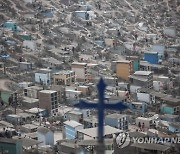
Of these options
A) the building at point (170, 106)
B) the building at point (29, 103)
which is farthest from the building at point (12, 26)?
the building at point (170, 106)

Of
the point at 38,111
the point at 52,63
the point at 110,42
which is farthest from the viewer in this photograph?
the point at 110,42

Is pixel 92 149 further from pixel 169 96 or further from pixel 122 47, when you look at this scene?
pixel 122 47

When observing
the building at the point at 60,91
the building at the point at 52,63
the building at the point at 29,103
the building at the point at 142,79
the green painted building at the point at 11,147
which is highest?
the building at the point at 52,63

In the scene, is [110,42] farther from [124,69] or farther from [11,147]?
[11,147]

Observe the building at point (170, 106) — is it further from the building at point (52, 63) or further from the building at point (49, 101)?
the building at point (52, 63)

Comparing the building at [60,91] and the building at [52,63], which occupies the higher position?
the building at [52,63]

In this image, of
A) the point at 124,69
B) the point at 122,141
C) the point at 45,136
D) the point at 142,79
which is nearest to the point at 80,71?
the point at 124,69

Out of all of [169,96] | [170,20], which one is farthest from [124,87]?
[170,20]
